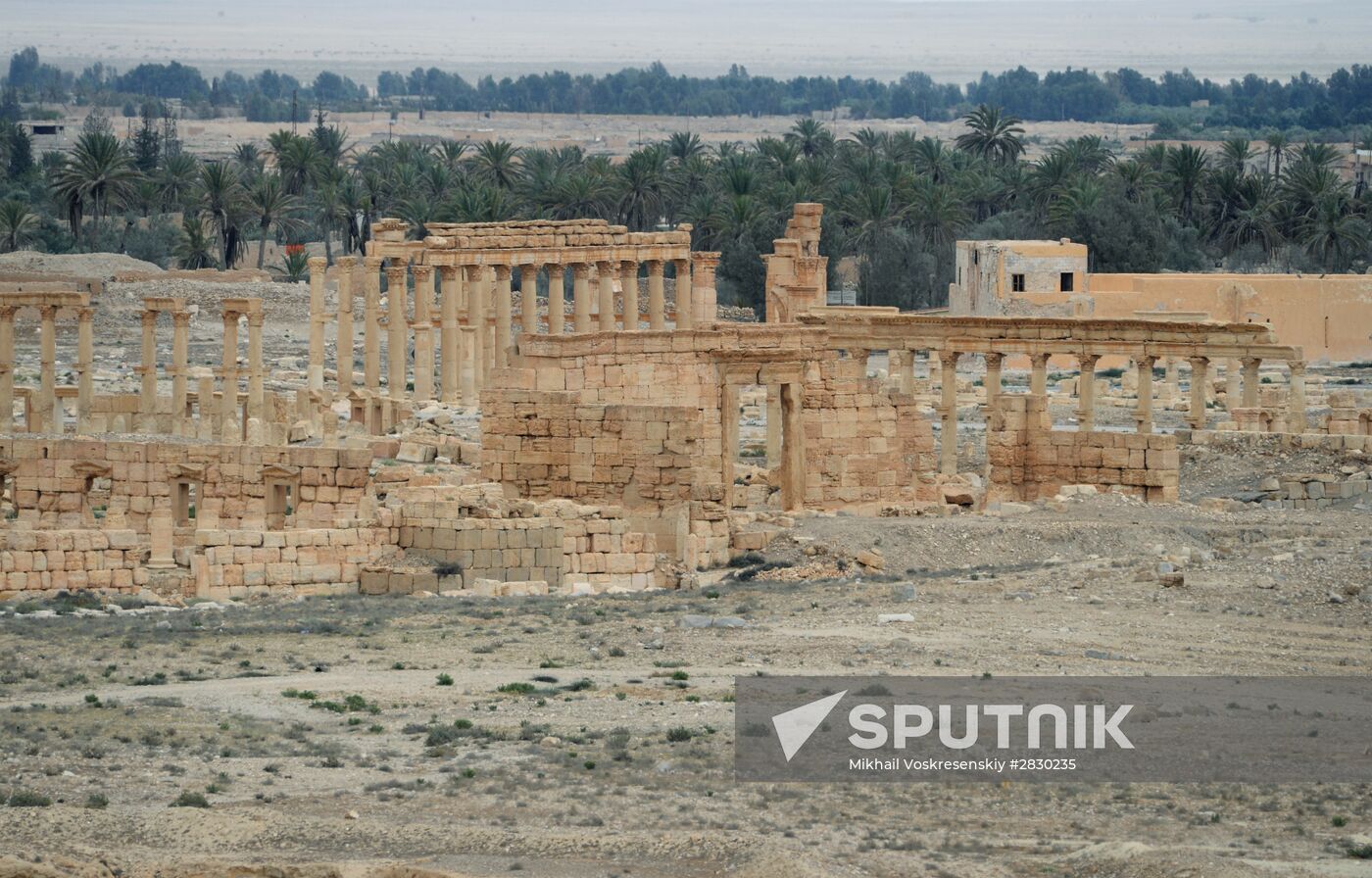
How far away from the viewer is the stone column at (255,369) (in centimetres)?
5184

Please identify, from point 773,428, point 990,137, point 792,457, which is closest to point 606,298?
point 773,428

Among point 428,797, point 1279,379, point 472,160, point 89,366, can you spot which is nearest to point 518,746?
point 428,797

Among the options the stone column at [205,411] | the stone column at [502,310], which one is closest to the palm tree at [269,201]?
the stone column at [502,310]

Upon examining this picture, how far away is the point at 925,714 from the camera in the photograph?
26.5 m

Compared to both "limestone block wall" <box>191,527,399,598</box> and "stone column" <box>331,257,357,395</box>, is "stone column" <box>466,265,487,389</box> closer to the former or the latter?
"stone column" <box>331,257,357,395</box>

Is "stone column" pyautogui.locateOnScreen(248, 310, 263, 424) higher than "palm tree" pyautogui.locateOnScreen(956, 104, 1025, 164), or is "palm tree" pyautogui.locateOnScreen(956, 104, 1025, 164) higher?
"palm tree" pyautogui.locateOnScreen(956, 104, 1025, 164)

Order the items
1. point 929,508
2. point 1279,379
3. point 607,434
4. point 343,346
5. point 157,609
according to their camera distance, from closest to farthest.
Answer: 1. point 157,609
2. point 607,434
3. point 929,508
4. point 343,346
5. point 1279,379

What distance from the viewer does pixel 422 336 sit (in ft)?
207

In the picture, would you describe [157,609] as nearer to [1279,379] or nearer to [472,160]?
[1279,379]

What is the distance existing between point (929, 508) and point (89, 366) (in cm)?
1740

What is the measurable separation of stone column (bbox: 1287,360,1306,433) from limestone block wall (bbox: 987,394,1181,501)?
30.8 ft

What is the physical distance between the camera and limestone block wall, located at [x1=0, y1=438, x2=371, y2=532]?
3881cm

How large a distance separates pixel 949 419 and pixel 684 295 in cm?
1616

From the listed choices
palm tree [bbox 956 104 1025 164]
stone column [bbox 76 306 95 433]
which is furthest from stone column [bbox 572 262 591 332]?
palm tree [bbox 956 104 1025 164]
